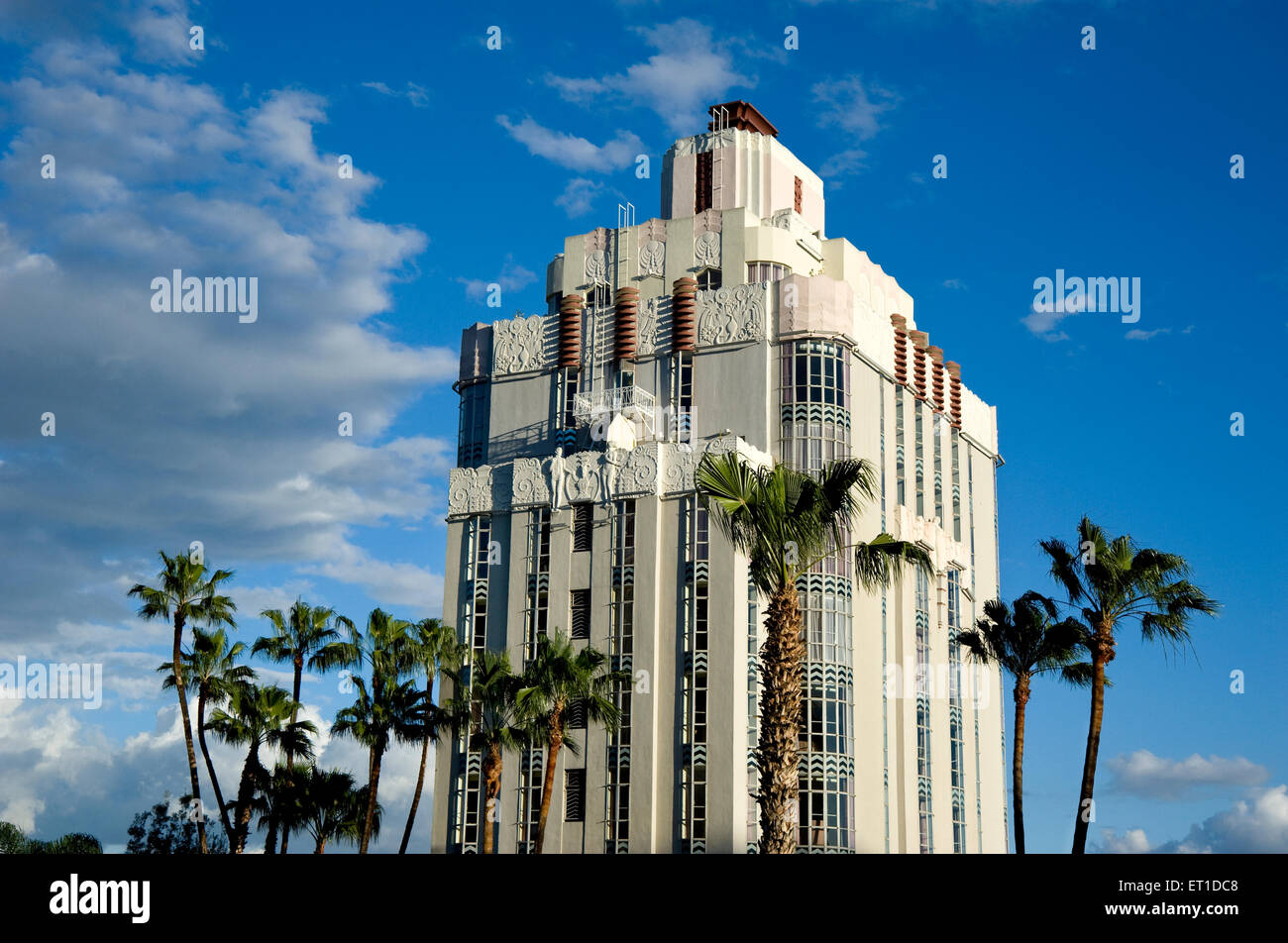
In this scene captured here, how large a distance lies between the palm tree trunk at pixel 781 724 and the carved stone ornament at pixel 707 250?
112ft

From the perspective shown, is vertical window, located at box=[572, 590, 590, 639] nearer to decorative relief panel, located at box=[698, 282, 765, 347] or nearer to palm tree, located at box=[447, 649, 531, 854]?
palm tree, located at box=[447, 649, 531, 854]

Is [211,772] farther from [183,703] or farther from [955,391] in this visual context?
[955,391]

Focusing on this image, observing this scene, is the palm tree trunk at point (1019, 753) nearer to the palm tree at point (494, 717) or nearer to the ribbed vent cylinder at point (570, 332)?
the palm tree at point (494, 717)

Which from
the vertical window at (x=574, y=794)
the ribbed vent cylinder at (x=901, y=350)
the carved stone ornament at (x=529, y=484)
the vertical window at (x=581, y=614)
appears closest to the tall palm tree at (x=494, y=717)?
the vertical window at (x=574, y=794)

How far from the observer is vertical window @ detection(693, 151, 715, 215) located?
6638 cm

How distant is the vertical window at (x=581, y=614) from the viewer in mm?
57469

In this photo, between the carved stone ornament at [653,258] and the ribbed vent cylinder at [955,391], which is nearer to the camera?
the carved stone ornament at [653,258]

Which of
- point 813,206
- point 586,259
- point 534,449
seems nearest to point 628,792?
point 534,449

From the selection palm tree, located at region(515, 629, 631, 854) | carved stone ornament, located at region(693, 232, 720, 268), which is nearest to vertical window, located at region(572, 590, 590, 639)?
palm tree, located at region(515, 629, 631, 854)

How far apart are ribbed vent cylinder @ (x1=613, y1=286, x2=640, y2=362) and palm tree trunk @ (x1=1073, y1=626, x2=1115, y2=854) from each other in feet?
90.8

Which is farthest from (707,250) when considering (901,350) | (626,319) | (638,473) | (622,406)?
(638,473)
